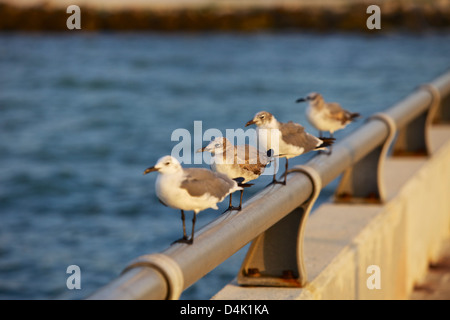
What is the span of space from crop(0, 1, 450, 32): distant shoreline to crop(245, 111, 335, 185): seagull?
5836 centimetres

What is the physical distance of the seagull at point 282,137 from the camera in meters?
3.55

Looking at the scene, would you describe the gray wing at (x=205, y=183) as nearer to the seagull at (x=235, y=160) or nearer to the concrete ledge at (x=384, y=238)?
the seagull at (x=235, y=160)

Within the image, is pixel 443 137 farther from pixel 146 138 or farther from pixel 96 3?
pixel 96 3

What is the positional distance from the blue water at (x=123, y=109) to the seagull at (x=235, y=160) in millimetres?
2751

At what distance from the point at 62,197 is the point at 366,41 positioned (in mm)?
42244

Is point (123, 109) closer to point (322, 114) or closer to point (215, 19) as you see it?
point (322, 114)

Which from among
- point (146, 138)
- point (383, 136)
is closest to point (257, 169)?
point (383, 136)

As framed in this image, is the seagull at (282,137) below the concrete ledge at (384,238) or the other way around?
the other way around

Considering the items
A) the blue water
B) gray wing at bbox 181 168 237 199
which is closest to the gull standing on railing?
the blue water

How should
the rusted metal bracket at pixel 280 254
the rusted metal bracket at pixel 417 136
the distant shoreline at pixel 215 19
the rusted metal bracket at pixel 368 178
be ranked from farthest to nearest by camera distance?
the distant shoreline at pixel 215 19 → the rusted metal bracket at pixel 417 136 → the rusted metal bracket at pixel 368 178 → the rusted metal bracket at pixel 280 254

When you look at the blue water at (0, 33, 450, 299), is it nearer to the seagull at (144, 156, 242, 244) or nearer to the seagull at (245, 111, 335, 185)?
the seagull at (245, 111, 335, 185)

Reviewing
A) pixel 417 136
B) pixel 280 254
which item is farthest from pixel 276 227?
pixel 417 136

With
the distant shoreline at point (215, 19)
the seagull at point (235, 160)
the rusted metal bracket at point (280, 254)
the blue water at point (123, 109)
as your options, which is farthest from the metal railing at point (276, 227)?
the distant shoreline at point (215, 19)

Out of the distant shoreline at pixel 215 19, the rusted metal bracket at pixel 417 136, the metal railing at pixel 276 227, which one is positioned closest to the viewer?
the metal railing at pixel 276 227
